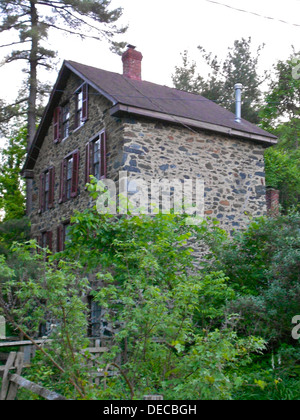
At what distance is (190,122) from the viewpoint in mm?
12422

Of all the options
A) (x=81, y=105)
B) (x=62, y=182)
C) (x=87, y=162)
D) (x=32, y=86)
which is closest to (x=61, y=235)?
(x=62, y=182)

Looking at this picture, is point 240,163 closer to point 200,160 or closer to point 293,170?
point 200,160

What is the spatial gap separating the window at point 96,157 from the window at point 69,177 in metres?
0.77

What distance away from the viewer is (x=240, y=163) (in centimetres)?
1351

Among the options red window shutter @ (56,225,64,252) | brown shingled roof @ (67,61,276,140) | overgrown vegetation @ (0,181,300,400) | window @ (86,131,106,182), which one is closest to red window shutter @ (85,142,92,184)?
window @ (86,131,106,182)

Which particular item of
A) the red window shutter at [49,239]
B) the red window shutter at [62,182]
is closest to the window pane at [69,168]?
the red window shutter at [62,182]

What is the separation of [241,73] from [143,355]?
26090mm

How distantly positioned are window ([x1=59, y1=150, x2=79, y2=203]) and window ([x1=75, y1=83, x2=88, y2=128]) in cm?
104

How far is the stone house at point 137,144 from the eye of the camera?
1169cm

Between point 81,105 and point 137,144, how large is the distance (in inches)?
150

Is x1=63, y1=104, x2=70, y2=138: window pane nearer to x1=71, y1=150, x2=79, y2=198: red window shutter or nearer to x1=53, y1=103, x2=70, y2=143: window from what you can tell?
x1=53, y1=103, x2=70, y2=143: window

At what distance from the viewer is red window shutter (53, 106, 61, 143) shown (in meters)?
15.7

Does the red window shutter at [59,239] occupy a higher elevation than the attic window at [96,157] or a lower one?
lower

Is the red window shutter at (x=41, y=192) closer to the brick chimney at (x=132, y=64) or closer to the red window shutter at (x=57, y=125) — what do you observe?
the red window shutter at (x=57, y=125)
